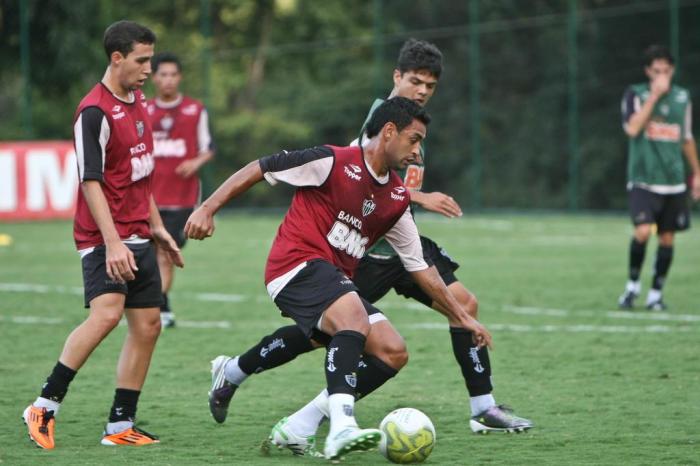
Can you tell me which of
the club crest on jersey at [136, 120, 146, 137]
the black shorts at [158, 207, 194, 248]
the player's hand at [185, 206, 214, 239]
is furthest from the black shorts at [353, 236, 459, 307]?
the black shorts at [158, 207, 194, 248]

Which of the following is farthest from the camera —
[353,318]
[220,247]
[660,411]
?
[220,247]

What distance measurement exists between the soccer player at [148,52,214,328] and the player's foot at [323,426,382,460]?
5.65 meters

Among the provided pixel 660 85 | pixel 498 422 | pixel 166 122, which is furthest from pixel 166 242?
pixel 660 85

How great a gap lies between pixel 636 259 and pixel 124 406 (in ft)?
21.7

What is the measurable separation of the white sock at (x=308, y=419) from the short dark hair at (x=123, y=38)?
2.01 meters

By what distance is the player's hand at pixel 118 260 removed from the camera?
6.16 m

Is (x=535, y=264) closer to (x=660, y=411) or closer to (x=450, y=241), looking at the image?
(x=450, y=241)

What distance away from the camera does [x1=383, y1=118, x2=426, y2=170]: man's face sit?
6035 mm

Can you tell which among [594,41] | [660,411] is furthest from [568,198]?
[660,411]

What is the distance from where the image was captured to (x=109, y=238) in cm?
618

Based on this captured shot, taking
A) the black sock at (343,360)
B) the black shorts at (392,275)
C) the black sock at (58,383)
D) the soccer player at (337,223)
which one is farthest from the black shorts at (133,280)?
the black sock at (343,360)

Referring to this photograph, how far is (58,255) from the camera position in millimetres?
17609

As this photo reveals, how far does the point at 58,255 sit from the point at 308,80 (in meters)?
11.2

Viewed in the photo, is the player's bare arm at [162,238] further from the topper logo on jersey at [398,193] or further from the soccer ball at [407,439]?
the soccer ball at [407,439]
